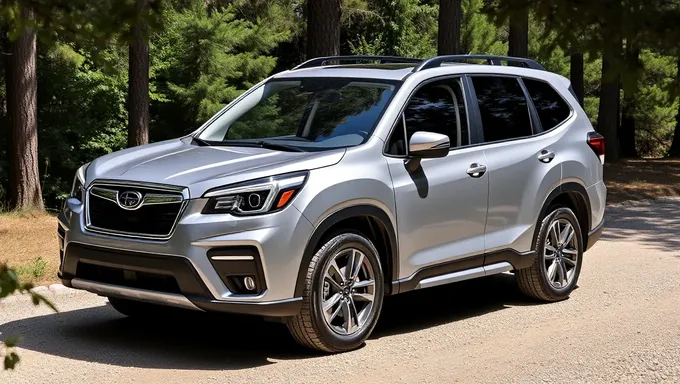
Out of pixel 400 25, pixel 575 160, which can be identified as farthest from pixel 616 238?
pixel 400 25

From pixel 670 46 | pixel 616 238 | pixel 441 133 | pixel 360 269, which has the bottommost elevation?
pixel 616 238

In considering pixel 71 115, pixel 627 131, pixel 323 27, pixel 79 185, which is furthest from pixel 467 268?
pixel 627 131

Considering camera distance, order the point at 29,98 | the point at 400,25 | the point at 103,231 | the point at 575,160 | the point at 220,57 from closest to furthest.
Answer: the point at 103,231, the point at 575,160, the point at 29,98, the point at 220,57, the point at 400,25

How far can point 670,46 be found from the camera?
2773 millimetres

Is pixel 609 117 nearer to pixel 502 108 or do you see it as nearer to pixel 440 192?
pixel 502 108

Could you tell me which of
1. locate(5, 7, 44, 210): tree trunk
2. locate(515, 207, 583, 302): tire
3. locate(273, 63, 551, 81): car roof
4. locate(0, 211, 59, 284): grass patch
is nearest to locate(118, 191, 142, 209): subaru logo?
locate(0, 211, 59, 284): grass patch

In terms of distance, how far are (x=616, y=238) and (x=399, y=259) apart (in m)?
6.61

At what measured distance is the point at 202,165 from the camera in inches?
273

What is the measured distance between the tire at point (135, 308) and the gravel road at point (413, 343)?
0.11 m

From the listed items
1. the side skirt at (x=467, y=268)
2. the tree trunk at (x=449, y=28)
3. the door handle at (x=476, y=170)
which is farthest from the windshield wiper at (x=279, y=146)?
the tree trunk at (x=449, y=28)

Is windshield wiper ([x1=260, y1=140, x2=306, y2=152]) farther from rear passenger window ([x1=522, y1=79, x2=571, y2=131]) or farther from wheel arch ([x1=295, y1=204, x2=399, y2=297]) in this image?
rear passenger window ([x1=522, y1=79, x2=571, y2=131])

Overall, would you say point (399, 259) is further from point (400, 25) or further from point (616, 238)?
point (400, 25)

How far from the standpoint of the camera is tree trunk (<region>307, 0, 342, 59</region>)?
1443 centimetres

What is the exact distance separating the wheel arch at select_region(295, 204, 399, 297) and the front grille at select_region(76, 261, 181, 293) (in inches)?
32.7
